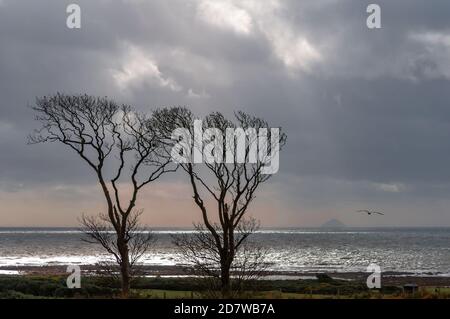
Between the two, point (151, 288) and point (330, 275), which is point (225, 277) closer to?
point (151, 288)

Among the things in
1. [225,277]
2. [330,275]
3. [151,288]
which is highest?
[225,277]

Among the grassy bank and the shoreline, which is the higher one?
the grassy bank

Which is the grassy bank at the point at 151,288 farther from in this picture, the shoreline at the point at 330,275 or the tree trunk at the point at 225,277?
the tree trunk at the point at 225,277

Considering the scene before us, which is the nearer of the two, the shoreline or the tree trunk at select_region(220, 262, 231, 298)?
the tree trunk at select_region(220, 262, 231, 298)

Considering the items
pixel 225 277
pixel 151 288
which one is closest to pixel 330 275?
pixel 151 288

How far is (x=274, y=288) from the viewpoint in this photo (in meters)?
54.2

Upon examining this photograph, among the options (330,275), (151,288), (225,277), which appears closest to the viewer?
(225,277)

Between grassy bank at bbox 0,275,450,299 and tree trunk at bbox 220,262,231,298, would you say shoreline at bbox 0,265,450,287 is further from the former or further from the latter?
tree trunk at bbox 220,262,231,298

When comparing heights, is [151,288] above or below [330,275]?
above

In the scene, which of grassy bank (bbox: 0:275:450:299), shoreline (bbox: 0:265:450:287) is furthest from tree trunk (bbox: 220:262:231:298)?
shoreline (bbox: 0:265:450:287)

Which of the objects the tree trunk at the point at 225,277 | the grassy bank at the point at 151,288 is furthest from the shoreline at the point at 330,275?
the tree trunk at the point at 225,277

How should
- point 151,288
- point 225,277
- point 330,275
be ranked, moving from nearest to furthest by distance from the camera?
point 225,277, point 151,288, point 330,275

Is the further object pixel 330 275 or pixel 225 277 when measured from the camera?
pixel 330 275
